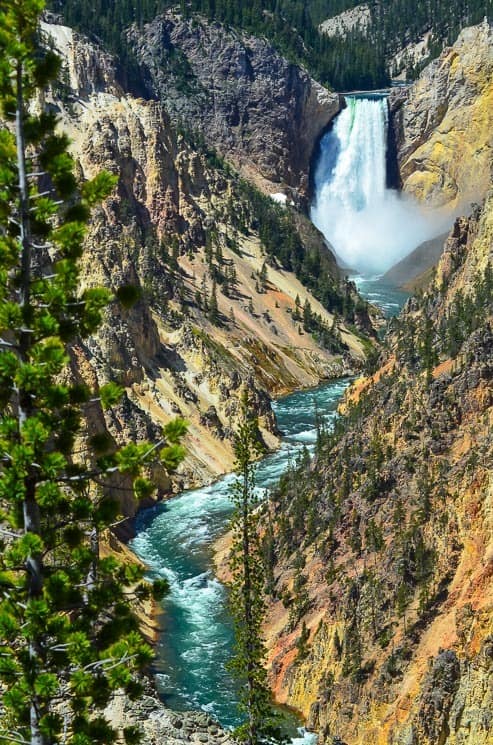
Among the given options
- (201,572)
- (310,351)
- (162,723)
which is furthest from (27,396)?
(310,351)

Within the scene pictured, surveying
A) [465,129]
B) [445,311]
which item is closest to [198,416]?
[445,311]

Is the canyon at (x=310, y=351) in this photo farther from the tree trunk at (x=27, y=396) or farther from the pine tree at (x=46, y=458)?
the tree trunk at (x=27, y=396)

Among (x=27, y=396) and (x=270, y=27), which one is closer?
(x=27, y=396)

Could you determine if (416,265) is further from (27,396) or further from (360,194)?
(27,396)

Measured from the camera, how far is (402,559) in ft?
112

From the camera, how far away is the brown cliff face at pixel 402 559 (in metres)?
28.8

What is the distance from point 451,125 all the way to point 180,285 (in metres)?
77.5

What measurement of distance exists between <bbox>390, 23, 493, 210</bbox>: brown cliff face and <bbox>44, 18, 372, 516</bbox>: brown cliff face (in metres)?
31.8

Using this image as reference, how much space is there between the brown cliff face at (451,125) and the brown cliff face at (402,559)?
342 ft

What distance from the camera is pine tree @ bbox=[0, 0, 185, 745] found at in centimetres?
1366

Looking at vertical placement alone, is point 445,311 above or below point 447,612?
above

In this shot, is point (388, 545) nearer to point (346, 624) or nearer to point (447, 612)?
point (346, 624)

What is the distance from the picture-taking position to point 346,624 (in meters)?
34.8

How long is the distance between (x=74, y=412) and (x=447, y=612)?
1964cm
